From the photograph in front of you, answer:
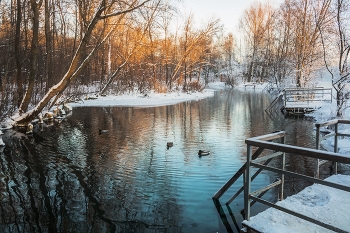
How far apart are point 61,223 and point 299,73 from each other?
28924 mm

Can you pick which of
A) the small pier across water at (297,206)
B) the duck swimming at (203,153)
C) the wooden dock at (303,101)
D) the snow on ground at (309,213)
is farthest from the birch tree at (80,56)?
the wooden dock at (303,101)

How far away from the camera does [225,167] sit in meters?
9.71

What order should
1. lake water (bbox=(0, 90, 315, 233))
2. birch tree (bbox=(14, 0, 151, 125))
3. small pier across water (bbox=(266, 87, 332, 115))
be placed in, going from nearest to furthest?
lake water (bbox=(0, 90, 315, 233)), birch tree (bbox=(14, 0, 151, 125)), small pier across water (bbox=(266, 87, 332, 115))

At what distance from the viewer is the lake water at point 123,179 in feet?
19.8

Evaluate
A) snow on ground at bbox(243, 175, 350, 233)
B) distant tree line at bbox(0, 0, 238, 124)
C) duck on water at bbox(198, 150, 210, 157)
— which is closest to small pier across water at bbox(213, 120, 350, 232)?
snow on ground at bbox(243, 175, 350, 233)

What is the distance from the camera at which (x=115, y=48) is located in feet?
136

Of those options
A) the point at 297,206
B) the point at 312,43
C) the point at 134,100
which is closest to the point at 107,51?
the point at 134,100

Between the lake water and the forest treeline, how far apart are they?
437 centimetres

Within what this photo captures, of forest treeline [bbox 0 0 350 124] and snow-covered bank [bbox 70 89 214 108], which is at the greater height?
forest treeline [bbox 0 0 350 124]

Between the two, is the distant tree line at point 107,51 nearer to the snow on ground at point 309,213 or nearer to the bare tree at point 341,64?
the bare tree at point 341,64

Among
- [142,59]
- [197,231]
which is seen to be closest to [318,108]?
[197,231]

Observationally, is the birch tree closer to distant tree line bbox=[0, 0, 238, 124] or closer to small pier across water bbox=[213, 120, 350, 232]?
distant tree line bbox=[0, 0, 238, 124]

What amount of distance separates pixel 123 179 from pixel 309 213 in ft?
17.3

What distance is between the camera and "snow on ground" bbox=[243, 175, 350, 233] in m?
4.14
